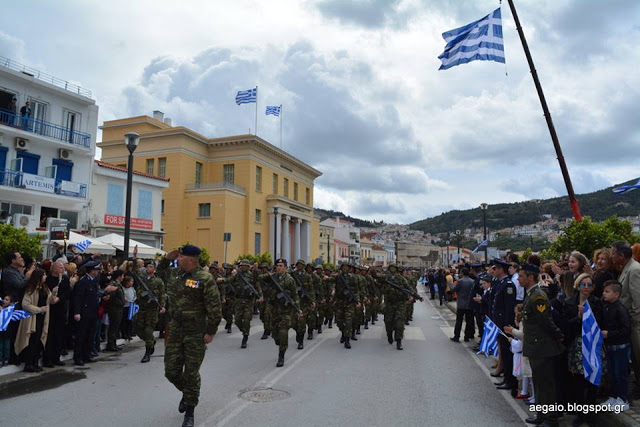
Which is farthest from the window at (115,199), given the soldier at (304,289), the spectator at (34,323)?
the spectator at (34,323)

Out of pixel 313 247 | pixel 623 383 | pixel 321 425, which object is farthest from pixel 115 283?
pixel 313 247

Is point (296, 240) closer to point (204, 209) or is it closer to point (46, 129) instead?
point (204, 209)

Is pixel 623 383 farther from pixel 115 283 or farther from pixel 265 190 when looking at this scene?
pixel 265 190

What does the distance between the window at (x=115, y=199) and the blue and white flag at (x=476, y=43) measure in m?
24.0

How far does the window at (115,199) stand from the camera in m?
30.8

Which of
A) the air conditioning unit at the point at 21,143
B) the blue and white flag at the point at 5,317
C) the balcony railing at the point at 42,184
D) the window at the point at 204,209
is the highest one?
the air conditioning unit at the point at 21,143

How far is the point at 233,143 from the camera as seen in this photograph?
49.4 metres

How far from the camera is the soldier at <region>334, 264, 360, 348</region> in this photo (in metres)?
11.6

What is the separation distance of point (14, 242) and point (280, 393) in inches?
413

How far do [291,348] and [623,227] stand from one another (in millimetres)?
14586

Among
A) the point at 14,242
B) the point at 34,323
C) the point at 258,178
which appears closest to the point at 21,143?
the point at 14,242

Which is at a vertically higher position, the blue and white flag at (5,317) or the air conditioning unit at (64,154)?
the air conditioning unit at (64,154)

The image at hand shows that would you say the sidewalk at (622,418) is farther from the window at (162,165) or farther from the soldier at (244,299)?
the window at (162,165)

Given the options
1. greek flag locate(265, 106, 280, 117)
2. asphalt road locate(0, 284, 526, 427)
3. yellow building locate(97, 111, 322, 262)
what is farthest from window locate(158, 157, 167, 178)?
asphalt road locate(0, 284, 526, 427)
